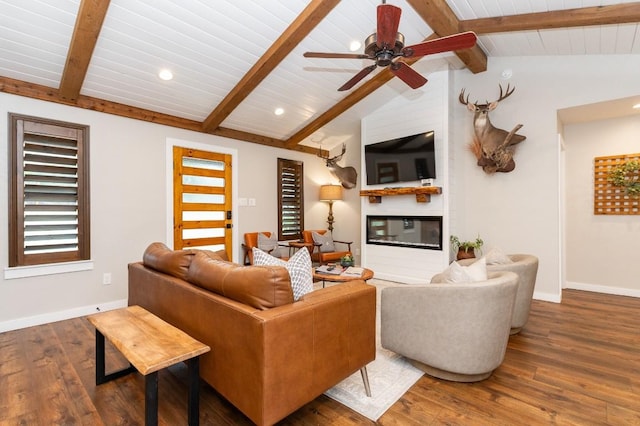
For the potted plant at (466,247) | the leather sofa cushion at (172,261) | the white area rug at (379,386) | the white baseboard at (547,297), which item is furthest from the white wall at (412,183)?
the leather sofa cushion at (172,261)

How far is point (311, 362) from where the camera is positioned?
1.61m

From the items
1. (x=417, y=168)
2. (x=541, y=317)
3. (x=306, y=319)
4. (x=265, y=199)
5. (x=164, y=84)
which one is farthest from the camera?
(x=265, y=199)

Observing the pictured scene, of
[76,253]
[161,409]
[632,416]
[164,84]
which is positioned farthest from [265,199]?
[632,416]

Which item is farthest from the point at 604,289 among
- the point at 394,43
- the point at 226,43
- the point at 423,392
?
the point at 226,43

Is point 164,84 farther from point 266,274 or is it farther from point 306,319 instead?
point 306,319

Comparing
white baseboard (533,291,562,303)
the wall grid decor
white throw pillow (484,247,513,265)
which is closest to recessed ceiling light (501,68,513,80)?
the wall grid decor

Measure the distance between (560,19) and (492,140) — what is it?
162 cm

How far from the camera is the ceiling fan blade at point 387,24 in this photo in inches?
81.3

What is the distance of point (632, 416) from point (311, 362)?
1935 millimetres

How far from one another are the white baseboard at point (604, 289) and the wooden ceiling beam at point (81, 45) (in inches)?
258

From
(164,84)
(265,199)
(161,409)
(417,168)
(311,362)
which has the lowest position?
(161,409)

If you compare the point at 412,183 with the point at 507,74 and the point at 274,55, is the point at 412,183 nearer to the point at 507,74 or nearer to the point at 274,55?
the point at 507,74

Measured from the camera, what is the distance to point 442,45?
2.44 m

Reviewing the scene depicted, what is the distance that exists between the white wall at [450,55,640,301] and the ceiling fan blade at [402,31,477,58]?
243 centimetres
